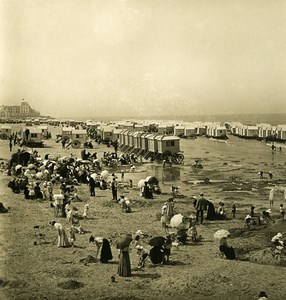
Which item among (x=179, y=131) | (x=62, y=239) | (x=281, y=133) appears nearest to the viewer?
(x=62, y=239)

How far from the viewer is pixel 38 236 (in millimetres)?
15852

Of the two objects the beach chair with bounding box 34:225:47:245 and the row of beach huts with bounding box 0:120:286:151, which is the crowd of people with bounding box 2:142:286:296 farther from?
the row of beach huts with bounding box 0:120:286:151

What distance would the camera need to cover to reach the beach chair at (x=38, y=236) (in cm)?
1505

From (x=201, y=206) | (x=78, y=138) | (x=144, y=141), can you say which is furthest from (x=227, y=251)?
(x=78, y=138)

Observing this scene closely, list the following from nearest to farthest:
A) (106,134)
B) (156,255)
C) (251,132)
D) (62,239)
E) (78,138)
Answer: (156,255) < (62,239) < (78,138) < (106,134) < (251,132)

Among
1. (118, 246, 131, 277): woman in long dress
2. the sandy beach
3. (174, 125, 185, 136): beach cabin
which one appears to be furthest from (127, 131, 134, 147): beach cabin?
(118, 246, 131, 277): woman in long dress

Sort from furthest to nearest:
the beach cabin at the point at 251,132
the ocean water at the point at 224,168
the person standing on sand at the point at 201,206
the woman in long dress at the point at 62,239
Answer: the beach cabin at the point at 251,132 < the ocean water at the point at 224,168 < the person standing on sand at the point at 201,206 < the woman in long dress at the point at 62,239

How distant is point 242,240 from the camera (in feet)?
51.1

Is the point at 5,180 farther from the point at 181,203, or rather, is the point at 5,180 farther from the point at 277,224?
the point at 277,224

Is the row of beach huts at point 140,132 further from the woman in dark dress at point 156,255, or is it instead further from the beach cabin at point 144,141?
the woman in dark dress at point 156,255

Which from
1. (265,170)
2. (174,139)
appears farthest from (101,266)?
(174,139)

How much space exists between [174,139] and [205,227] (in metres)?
25.5

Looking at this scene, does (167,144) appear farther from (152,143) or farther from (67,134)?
(67,134)

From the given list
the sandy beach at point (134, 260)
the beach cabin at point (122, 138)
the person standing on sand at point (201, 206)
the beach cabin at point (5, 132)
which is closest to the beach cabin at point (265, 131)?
the beach cabin at point (122, 138)
